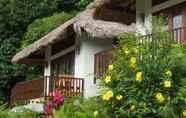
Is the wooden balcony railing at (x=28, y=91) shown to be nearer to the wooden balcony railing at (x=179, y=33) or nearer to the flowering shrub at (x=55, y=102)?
Answer: the flowering shrub at (x=55, y=102)

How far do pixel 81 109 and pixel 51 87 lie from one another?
8702 mm

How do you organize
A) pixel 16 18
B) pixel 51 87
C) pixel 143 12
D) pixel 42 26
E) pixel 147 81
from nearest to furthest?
pixel 147 81, pixel 143 12, pixel 51 87, pixel 42 26, pixel 16 18

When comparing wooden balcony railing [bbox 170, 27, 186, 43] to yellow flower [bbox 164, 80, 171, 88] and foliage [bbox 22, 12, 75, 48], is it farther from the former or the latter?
foliage [bbox 22, 12, 75, 48]

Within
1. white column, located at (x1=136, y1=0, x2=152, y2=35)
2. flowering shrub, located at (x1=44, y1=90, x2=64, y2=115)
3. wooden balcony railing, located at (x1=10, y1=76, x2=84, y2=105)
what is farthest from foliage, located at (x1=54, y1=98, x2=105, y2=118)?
wooden balcony railing, located at (x1=10, y1=76, x2=84, y2=105)

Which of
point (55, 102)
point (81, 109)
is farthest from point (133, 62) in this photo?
point (55, 102)

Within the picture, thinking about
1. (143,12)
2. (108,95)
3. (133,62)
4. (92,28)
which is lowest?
(108,95)

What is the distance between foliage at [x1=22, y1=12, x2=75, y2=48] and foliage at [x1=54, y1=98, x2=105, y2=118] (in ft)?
58.0

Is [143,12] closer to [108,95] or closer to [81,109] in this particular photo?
[81,109]

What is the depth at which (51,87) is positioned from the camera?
22.0m

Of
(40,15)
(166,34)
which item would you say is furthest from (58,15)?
(166,34)

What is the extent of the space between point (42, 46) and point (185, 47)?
1273 centimetres

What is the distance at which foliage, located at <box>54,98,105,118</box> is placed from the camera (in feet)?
41.3

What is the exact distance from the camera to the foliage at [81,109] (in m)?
12.6

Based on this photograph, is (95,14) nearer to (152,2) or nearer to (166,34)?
(152,2)
